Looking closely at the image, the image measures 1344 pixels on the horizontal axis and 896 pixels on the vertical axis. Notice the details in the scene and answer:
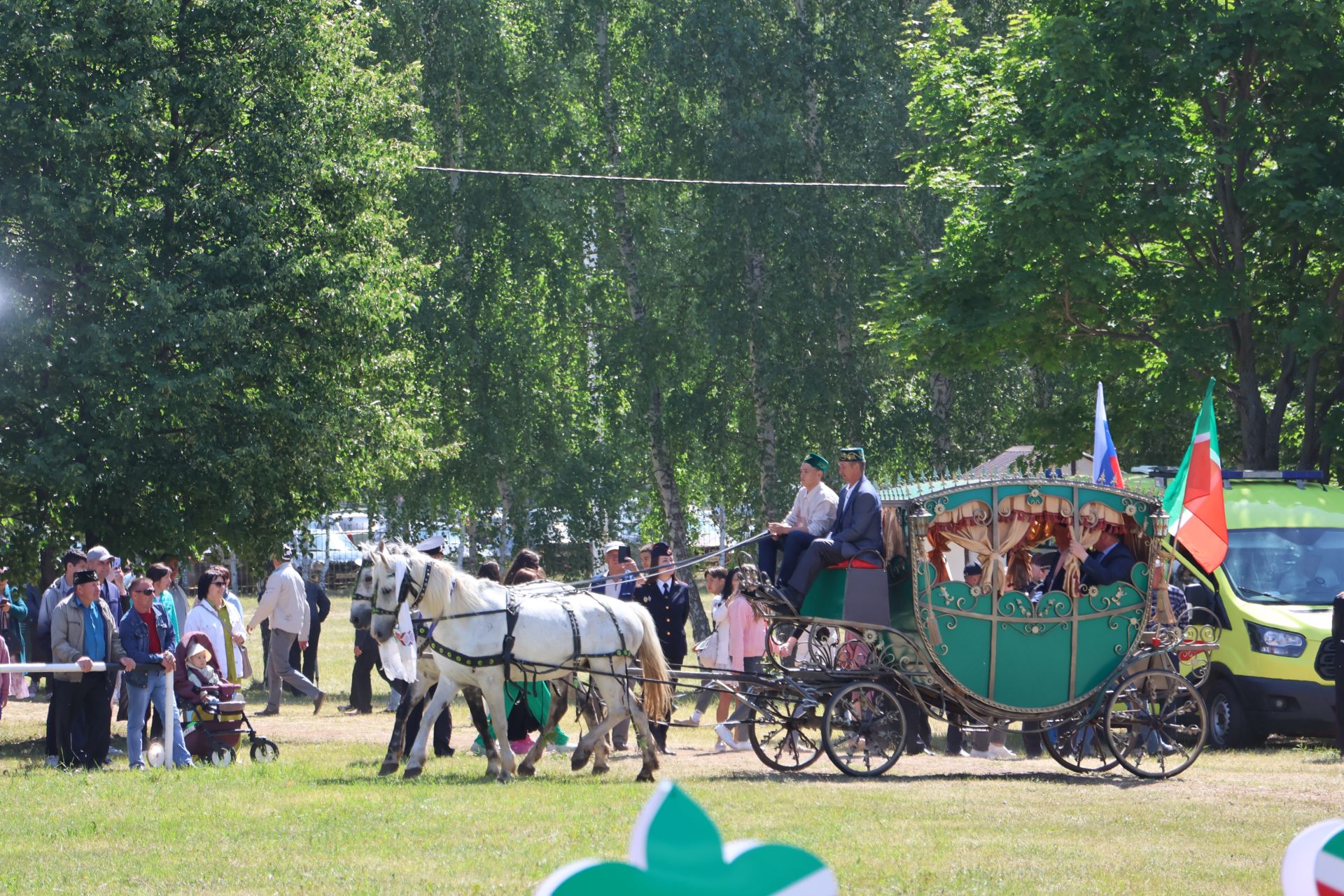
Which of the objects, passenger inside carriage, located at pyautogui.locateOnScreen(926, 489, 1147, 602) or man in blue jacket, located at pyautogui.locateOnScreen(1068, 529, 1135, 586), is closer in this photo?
passenger inside carriage, located at pyautogui.locateOnScreen(926, 489, 1147, 602)

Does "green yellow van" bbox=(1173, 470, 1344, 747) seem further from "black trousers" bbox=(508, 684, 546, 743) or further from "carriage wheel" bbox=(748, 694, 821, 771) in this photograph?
"black trousers" bbox=(508, 684, 546, 743)

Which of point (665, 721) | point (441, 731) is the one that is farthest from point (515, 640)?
point (441, 731)

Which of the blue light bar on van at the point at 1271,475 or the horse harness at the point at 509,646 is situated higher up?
the blue light bar on van at the point at 1271,475

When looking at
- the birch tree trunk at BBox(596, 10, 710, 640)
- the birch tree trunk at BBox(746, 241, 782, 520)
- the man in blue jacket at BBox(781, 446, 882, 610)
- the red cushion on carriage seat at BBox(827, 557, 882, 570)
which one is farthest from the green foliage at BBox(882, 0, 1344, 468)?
the red cushion on carriage seat at BBox(827, 557, 882, 570)

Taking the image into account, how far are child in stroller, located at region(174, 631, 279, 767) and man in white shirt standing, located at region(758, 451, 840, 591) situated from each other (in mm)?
5057

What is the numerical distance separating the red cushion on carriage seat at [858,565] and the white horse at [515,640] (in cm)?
173

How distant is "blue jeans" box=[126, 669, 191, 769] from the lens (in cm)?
1393

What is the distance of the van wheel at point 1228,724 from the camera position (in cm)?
1591

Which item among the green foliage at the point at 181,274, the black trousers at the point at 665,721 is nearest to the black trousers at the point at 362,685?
the green foliage at the point at 181,274

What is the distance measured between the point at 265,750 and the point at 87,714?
5.48 ft

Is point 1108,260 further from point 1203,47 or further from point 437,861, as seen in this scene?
point 437,861

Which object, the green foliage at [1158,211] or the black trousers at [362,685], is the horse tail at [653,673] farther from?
the green foliage at [1158,211]

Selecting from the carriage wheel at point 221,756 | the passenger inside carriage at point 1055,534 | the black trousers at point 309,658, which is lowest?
the carriage wheel at point 221,756

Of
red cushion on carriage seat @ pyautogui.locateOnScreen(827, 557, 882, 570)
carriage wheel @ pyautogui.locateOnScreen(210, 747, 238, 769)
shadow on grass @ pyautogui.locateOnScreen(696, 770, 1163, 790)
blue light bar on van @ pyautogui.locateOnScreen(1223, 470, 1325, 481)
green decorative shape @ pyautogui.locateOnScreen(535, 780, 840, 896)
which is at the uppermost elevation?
blue light bar on van @ pyautogui.locateOnScreen(1223, 470, 1325, 481)
